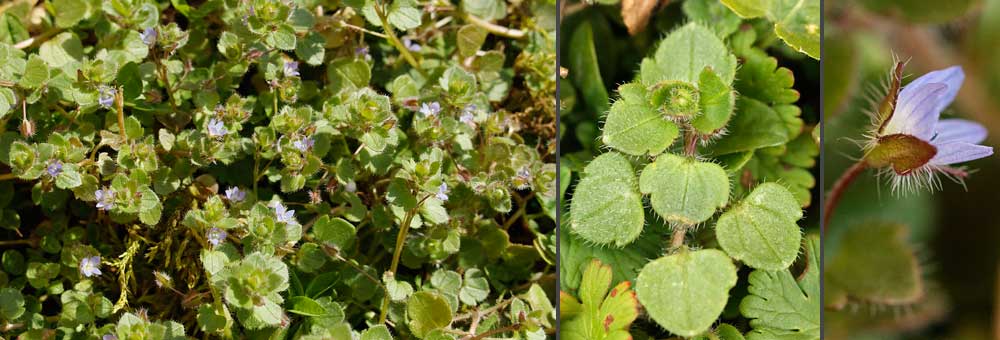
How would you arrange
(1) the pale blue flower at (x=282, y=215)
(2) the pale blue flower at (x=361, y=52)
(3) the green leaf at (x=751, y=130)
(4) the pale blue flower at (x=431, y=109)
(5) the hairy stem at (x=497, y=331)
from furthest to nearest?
(2) the pale blue flower at (x=361, y=52) → (4) the pale blue flower at (x=431, y=109) → (5) the hairy stem at (x=497, y=331) → (1) the pale blue flower at (x=282, y=215) → (3) the green leaf at (x=751, y=130)

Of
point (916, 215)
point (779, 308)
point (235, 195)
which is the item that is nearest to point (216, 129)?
point (235, 195)

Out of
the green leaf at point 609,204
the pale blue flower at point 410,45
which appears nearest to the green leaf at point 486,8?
the pale blue flower at point 410,45

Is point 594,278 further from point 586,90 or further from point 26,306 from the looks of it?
point 26,306

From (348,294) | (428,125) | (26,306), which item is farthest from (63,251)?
(428,125)

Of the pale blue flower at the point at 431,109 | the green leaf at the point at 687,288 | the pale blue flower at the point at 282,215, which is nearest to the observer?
the green leaf at the point at 687,288

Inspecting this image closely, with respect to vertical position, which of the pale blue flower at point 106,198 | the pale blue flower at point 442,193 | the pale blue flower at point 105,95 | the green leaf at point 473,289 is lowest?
the green leaf at point 473,289

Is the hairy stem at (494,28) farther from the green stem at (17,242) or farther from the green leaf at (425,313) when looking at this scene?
the green stem at (17,242)

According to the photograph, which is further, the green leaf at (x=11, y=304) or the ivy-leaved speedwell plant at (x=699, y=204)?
the green leaf at (x=11, y=304)
